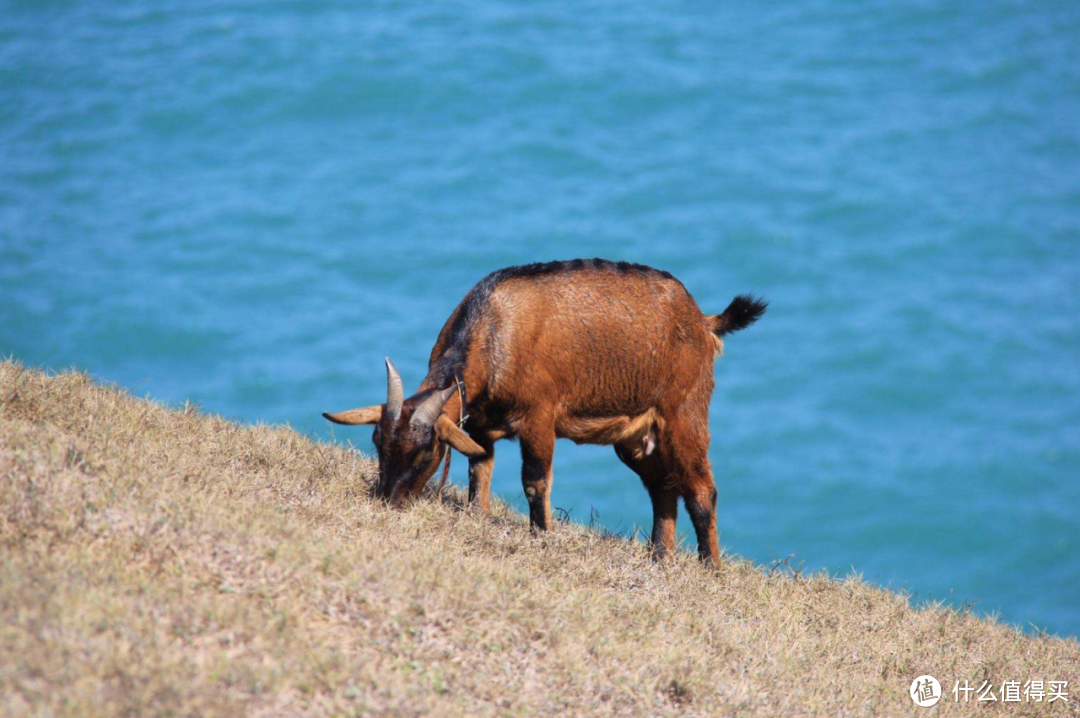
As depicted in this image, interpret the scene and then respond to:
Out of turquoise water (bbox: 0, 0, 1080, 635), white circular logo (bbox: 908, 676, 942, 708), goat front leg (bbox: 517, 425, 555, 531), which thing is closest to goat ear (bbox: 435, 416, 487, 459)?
goat front leg (bbox: 517, 425, 555, 531)

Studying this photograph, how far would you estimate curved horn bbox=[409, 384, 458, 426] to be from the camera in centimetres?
850

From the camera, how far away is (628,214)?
42.8 metres

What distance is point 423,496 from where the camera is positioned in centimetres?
942

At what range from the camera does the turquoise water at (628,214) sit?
111ft

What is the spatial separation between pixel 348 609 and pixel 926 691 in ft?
13.5

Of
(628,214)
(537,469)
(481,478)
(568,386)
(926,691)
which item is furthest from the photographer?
(628,214)

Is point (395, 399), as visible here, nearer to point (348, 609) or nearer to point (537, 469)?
point (537, 469)

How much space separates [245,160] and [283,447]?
36804mm

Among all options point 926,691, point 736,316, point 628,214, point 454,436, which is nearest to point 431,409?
point 454,436

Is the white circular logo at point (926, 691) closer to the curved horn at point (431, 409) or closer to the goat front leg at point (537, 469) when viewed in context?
the goat front leg at point (537, 469)

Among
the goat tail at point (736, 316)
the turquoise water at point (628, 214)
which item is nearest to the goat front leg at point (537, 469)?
the goat tail at point (736, 316)

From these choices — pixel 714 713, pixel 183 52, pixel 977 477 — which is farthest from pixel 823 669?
pixel 183 52

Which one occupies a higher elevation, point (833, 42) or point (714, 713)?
point (833, 42)

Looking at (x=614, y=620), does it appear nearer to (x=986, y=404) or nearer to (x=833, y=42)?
(x=986, y=404)
